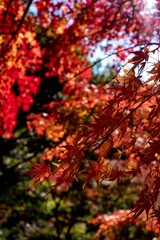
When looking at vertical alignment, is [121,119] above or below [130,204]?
above

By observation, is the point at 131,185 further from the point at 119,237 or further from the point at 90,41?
the point at 90,41

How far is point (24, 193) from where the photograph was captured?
44.2 feet

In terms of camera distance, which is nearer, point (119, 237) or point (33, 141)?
point (119, 237)

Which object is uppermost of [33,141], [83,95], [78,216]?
[83,95]

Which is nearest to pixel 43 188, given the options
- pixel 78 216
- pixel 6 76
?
pixel 78 216

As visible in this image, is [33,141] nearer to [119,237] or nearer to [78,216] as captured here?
[78,216]

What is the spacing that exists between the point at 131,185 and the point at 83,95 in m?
4.74

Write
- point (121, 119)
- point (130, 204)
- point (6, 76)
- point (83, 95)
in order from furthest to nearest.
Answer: point (130, 204) < point (83, 95) < point (6, 76) < point (121, 119)

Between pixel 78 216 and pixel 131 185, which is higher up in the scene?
pixel 131 185

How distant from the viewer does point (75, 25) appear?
812 cm

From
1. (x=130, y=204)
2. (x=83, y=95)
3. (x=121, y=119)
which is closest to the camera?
(x=121, y=119)

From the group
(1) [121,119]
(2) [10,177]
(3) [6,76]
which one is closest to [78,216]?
(2) [10,177]

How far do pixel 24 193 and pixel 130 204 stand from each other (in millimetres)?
3944

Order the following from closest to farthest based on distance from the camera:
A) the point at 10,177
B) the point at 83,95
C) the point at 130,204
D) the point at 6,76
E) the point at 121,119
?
the point at 121,119, the point at 6,76, the point at 83,95, the point at 130,204, the point at 10,177
